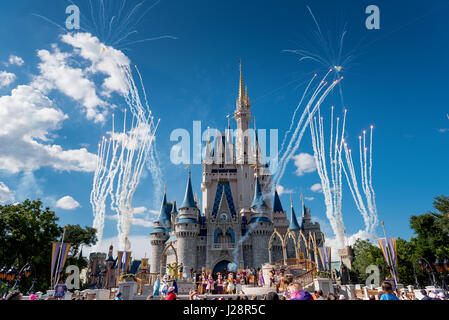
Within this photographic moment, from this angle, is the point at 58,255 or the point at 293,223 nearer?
the point at 58,255

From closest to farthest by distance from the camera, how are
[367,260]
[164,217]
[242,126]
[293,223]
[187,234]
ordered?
[367,260] < [187,234] < [293,223] < [164,217] < [242,126]

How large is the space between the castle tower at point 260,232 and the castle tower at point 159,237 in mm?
17087

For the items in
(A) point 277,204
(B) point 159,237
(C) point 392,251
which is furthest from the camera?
(A) point 277,204

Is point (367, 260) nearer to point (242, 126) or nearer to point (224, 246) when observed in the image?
point (224, 246)

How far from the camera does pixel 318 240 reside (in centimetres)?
5341

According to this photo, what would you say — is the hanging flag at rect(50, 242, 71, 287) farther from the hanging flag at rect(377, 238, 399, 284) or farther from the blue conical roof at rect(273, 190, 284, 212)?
the blue conical roof at rect(273, 190, 284, 212)

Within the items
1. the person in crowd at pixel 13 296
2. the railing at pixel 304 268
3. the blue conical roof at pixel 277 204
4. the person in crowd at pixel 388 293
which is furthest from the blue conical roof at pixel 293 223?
the person in crowd at pixel 13 296

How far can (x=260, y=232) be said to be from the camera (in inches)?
1788

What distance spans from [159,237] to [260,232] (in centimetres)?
1970

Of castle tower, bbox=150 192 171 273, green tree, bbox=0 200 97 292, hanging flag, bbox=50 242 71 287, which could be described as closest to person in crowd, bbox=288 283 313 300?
hanging flag, bbox=50 242 71 287

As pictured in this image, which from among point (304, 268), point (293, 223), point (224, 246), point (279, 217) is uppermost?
point (279, 217)

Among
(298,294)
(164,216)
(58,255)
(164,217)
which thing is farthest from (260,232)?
(298,294)

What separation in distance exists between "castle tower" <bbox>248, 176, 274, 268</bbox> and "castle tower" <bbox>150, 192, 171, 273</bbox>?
1709 centimetres
